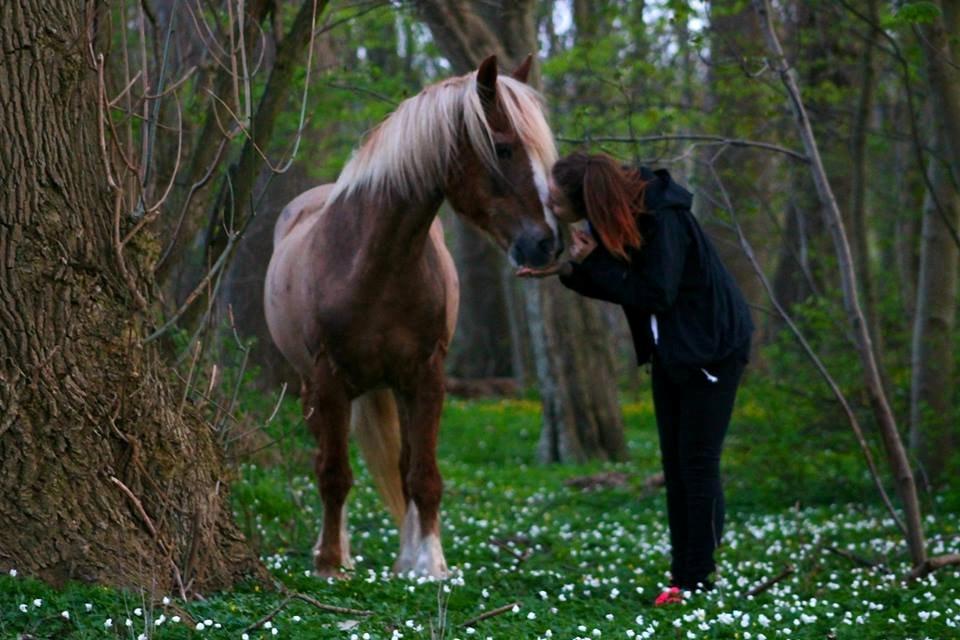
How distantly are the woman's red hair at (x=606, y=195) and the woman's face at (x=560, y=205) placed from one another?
0.02m

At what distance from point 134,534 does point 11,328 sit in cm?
91

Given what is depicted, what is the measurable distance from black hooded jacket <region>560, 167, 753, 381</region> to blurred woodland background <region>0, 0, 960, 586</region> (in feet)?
2.63

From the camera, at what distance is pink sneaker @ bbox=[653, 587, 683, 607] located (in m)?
5.63

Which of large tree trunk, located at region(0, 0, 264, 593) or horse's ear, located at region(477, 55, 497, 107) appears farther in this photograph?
horse's ear, located at region(477, 55, 497, 107)

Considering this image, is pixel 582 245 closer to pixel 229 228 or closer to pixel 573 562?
pixel 229 228

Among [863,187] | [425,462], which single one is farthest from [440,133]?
[863,187]

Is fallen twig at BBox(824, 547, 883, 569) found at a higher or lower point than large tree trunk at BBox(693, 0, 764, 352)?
lower

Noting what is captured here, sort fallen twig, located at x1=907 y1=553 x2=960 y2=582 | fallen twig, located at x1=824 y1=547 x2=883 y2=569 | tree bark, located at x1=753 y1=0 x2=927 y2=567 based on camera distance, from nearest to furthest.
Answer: fallen twig, located at x1=907 y1=553 x2=960 y2=582
tree bark, located at x1=753 y1=0 x2=927 y2=567
fallen twig, located at x1=824 y1=547 x2=883 y2=569

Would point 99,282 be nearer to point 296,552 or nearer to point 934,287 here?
point 296,552

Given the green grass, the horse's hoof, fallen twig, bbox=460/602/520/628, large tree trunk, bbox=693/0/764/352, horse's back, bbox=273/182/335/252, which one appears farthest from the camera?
large tree trunk, bbox=693/0/764/352

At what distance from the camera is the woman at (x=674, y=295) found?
5715 millimetres

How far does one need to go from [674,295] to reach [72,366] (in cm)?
272

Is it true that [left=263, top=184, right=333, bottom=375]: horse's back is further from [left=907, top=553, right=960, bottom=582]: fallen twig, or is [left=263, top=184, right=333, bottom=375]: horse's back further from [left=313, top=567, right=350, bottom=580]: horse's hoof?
[left=907, top=553, right=960, bottom=582]: fallen twig

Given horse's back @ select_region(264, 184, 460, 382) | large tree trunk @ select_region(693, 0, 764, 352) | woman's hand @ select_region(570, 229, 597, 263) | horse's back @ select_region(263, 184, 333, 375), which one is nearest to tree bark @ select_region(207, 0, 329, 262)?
horse's back @ select_region(264, 184, 460, 382)
